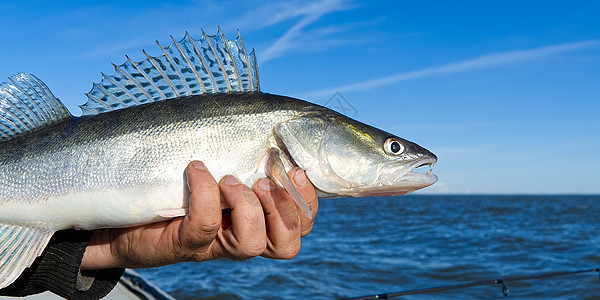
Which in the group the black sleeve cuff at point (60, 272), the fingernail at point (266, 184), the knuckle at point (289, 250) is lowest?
the black sleeve cuff at point (60, 272)

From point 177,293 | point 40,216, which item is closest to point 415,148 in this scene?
point 40,216

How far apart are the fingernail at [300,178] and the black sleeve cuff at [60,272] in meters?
1.53

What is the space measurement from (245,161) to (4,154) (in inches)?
58.1

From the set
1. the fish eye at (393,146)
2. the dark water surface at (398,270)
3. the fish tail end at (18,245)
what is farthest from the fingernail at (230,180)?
the dark water surface at (398,270)

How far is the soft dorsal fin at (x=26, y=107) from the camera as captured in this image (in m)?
3.09

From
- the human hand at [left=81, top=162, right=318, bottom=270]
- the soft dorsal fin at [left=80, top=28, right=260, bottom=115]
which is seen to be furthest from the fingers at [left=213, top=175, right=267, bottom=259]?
the soft dorsal fin at [left=80, top=28, right=260, bottom=115]

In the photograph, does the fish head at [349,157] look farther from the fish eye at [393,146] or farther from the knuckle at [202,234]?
the knuckle at [202,234]

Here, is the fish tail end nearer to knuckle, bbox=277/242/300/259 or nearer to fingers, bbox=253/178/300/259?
fingers, bbox=253/178/300/259

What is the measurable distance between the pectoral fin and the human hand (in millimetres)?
64

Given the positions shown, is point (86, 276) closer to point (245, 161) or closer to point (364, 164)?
point (245, 161)

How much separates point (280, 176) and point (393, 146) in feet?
2.59

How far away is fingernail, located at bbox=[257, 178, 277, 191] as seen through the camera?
2928 millimetres

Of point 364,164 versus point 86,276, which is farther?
point 86,276

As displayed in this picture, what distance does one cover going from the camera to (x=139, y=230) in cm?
323
